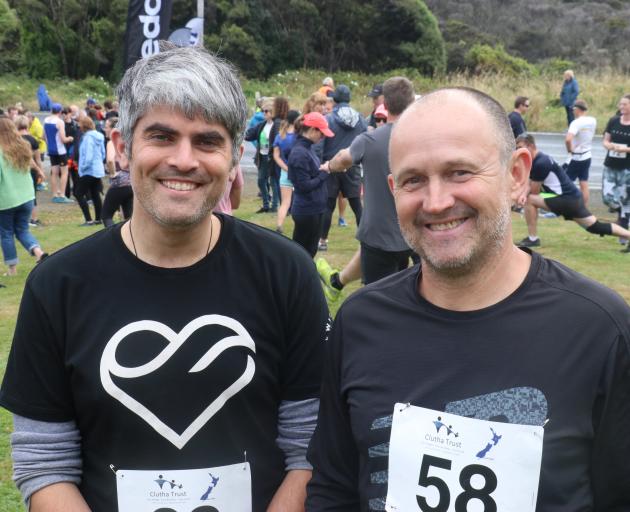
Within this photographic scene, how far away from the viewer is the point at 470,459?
176 centimetres

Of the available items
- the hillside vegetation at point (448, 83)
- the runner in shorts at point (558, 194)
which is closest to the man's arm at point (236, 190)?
the runner in shorts at point (558, 194)

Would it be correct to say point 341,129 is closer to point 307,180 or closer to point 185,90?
point 307,180

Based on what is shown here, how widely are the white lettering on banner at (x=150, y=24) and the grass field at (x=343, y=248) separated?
3.32m

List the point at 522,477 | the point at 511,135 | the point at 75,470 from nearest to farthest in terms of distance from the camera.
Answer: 1. the point at 522,477
2. the point at 511,135
3. the point at 75,470

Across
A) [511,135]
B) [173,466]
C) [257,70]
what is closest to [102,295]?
[173,466]

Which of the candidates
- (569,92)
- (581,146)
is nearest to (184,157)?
(581,146)

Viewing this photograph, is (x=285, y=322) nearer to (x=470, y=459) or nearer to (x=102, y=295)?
(x=102, y=295)

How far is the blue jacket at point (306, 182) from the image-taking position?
866cm

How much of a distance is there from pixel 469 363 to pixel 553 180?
870cm

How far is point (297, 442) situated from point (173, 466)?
34 cm

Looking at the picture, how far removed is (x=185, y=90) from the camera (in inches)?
78.9

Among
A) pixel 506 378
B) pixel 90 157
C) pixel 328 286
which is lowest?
pixel 328 286

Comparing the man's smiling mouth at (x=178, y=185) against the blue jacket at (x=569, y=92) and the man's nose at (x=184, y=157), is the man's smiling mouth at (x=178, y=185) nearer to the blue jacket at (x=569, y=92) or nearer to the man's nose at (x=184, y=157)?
the man's nose at (x=184, y=157)

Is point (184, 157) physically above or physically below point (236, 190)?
above
